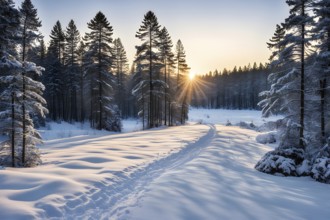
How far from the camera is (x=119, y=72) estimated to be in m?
62.4

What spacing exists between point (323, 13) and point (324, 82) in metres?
3.84

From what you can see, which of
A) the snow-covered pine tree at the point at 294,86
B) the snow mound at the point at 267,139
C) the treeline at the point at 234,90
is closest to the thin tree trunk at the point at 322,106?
the snow-covered pine tree at the point at 294,86

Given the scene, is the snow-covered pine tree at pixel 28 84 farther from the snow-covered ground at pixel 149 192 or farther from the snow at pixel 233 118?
the snow at pixel 233 118

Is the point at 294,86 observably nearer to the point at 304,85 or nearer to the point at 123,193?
the point at 304,85

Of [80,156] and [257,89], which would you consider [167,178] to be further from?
[257,89]

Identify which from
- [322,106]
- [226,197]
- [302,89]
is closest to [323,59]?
[302,89]

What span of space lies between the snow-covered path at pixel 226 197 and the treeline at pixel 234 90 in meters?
79.7

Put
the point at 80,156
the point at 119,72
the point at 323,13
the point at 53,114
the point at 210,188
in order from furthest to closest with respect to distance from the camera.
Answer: the point at 119,72 < the point at 53,114 < the point at 323,13 < the point at 80,156 < the point at 210,188

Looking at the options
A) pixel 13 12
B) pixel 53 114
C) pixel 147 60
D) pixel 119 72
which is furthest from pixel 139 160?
pixel 119 72

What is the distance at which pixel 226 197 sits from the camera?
823 cm

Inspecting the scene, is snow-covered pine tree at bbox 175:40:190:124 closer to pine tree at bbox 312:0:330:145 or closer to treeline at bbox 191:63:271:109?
pine tree at bbox 312:0:330:145

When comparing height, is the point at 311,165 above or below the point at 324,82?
below

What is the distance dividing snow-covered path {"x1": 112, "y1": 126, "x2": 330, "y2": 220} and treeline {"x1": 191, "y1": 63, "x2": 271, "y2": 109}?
262 feet

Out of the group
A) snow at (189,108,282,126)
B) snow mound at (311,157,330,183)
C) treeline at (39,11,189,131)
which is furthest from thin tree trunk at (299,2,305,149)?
snow at (189,108,282,126)
